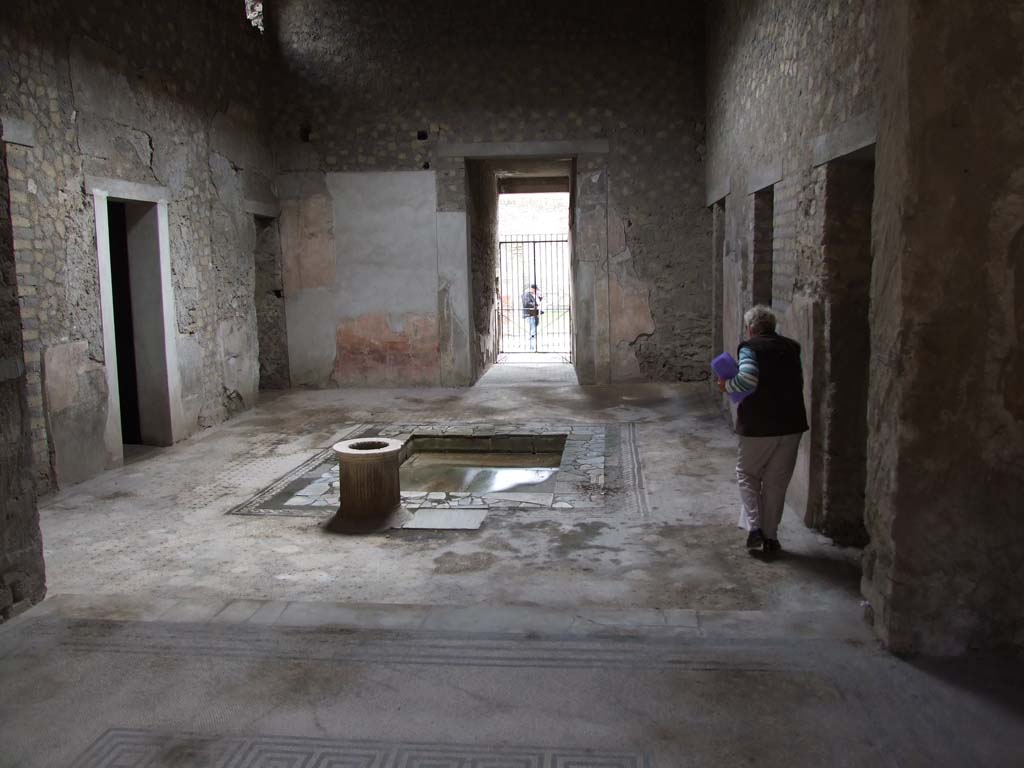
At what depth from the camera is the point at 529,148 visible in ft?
37.0

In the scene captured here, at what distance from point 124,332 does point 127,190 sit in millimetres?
1633

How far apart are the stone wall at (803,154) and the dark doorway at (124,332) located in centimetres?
619

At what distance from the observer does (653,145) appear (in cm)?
1123

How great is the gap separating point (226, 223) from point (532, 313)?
7.46 meters

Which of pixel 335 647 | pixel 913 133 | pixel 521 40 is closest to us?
pixel 913 133

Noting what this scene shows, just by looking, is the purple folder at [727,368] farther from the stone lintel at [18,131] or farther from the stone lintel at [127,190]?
the stone lintel at [127,190]

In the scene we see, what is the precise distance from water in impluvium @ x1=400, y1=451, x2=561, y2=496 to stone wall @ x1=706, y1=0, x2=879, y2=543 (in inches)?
91.6

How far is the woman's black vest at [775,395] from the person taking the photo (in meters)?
4.89

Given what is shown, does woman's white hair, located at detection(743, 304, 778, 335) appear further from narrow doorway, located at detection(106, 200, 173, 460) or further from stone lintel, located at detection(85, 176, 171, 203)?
narrow doorway, located at detection(106, 200, 173, 460)

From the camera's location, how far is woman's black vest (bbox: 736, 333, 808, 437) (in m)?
4.89

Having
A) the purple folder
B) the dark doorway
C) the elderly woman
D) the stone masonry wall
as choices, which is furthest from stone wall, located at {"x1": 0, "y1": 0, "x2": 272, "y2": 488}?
the elderly woman

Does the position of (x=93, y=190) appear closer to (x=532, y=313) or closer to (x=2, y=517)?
(x=2, y=517)

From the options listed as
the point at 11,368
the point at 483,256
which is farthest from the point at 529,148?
the point at 11,368

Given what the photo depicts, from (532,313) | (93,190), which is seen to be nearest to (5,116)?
(93,190)
